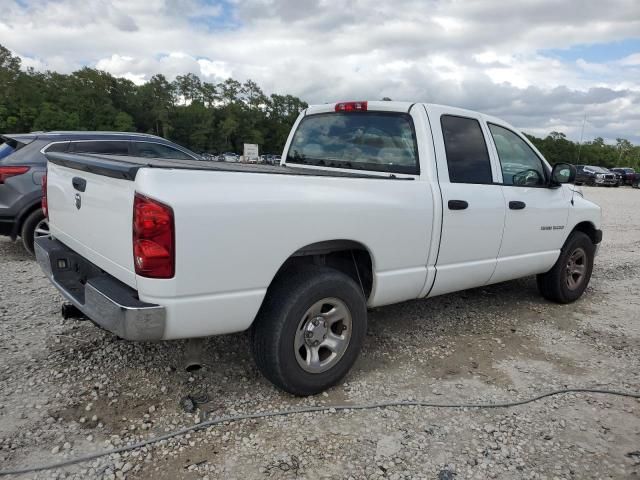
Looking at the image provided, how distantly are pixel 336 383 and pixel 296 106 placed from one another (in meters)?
110

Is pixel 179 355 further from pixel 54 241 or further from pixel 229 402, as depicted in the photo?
pixel 54 241

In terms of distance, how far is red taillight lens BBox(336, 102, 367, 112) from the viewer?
400 cm

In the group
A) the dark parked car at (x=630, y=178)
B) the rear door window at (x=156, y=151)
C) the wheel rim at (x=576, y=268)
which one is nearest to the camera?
the wheel rim at (x=576, y=268)

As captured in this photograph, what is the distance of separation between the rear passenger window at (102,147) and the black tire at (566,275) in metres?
5.94

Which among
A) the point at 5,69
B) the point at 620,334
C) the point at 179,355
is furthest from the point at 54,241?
the point at 5,69

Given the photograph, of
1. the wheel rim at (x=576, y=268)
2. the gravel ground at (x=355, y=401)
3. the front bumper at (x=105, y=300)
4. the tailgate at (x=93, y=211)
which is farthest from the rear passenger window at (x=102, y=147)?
the wheel rim at (x=576, y=268)

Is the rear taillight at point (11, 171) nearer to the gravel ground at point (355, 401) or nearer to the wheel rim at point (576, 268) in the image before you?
the gravel ground at point (355, 401)

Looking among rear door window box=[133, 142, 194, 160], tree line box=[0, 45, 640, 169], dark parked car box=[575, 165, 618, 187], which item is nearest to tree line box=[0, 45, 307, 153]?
tree line box=[0, 45, 640, 169]

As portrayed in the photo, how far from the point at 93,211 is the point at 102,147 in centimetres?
474

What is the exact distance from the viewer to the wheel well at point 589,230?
206 inches

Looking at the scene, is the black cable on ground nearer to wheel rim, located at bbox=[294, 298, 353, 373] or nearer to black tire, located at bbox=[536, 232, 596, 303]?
wheel rim, located at bbox=[294, 298, 353, 373]

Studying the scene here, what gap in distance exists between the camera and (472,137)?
4016mm

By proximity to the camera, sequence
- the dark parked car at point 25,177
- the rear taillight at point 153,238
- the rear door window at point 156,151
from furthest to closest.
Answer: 1. the rear door window at point 156,151
2. the dark parked car at point 25,177
3. the rear taillight at point 153,238

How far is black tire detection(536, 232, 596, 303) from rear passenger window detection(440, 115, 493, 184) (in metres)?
1.62
